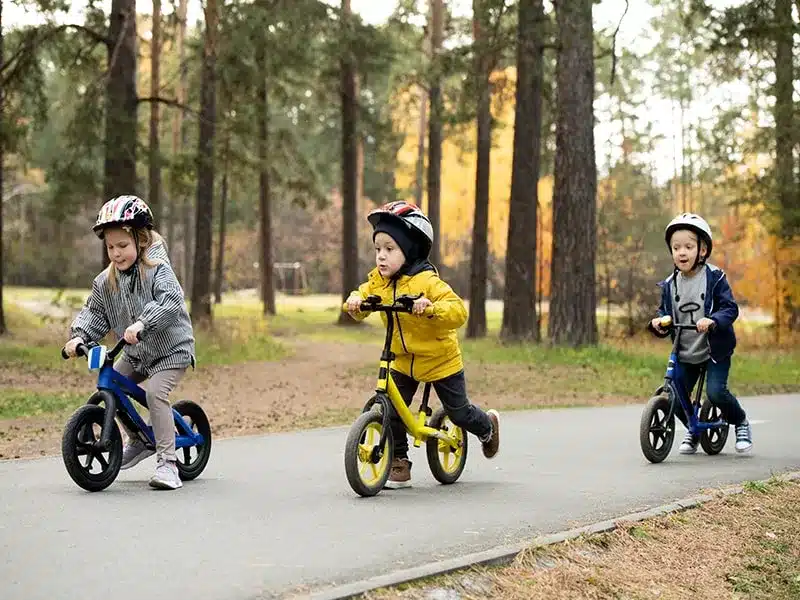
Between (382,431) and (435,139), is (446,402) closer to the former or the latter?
(382,431)

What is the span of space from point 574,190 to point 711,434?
11.6 meters

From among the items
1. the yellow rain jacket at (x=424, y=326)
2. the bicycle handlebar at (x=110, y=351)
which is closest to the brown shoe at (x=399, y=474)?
the yellow rain jacket at (x=424, y=326)

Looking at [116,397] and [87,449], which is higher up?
[116,397]

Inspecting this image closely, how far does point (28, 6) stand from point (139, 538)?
1893 centimetres

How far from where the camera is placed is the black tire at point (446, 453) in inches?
329

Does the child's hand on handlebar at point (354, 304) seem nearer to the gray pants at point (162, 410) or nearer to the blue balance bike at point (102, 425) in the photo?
the gray pants at point (162, 410)

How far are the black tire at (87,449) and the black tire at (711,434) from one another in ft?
17.0

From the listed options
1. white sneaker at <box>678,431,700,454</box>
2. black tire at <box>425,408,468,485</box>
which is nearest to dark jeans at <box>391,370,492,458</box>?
black tire at <box>425,408,468,485</box>

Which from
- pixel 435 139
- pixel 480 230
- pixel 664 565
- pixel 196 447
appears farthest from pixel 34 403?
pixel 435 139

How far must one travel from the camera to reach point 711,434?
10.7 metres

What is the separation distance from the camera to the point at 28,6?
23062mm

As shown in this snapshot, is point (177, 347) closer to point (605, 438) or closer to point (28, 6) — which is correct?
Result: point (605, 438)

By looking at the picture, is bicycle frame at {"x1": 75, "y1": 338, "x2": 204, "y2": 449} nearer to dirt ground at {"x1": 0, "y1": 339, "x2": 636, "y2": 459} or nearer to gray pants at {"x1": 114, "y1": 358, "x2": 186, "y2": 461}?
gray pants at {"x1": 114, "y1": 358, "x2": 186, "y2": 461}

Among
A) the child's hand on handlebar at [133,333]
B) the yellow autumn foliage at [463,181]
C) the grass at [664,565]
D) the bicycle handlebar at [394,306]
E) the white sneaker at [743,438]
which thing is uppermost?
the yellow autumn foliage at [463,181]
